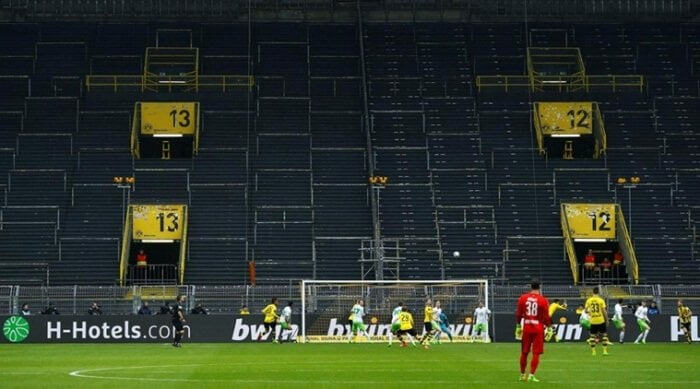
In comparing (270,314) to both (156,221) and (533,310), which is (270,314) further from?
(533,310)

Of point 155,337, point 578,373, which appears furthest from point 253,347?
point 578,373

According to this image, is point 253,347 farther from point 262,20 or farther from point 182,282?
point 262,20

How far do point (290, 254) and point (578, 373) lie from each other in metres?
34.4

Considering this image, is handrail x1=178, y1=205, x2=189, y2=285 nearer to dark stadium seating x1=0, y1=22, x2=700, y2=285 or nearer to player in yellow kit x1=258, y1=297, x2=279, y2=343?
dark stadium seating x1=0, y1=22, x2=700, y2=285

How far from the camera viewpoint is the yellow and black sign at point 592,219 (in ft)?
221

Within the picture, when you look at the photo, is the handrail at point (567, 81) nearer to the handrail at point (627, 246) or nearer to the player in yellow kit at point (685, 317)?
the handrail at point (627, 246)

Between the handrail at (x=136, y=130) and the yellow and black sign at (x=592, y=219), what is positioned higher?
the handrail at (x=136, y=130)

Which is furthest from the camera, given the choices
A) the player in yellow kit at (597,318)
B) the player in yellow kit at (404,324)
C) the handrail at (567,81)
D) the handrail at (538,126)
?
the handrail at (567,81)

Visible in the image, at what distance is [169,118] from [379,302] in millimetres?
19205

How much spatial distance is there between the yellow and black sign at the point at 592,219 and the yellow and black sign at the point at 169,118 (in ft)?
65.7

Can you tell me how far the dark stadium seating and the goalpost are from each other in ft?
14.3

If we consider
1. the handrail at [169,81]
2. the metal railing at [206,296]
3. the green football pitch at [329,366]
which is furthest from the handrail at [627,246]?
the handrail at [169,81]

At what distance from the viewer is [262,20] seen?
7900 centimetres

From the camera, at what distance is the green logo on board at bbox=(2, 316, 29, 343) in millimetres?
56156
